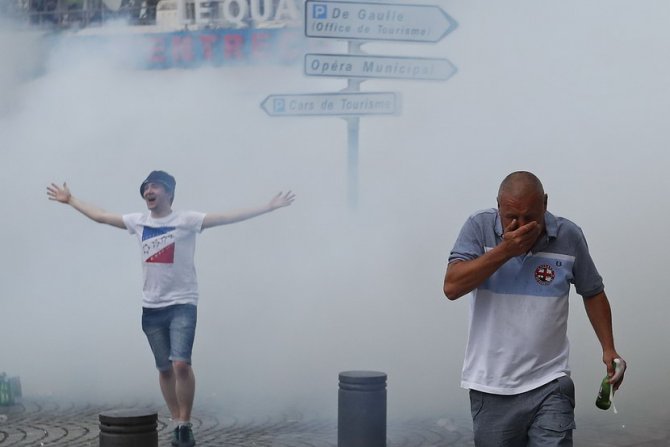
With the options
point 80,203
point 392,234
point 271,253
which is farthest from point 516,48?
point 80,203

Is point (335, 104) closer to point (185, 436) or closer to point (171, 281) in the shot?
point (171, 281)

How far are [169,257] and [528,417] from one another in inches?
122

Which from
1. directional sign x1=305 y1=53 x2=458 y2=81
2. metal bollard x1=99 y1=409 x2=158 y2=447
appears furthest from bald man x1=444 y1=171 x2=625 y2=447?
directional sign x1=305 y1=53 x2=458 y2=81

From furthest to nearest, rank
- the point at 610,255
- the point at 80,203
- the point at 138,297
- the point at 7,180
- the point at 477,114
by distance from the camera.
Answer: the point at 7,180 < the point at 138,297 < the point at 477,114 < the point at 610,255 < the point at 80,203

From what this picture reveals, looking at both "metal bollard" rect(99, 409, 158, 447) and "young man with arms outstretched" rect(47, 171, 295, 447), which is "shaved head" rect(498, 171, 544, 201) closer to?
"metal bollard" rect(99, 409, 158, 447)

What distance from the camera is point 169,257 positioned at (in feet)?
21.4

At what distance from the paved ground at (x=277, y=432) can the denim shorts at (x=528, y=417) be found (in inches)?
97.4

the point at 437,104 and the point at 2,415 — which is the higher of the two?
the point at 437,104

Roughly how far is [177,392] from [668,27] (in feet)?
12.1

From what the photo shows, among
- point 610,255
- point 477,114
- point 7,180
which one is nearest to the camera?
point 610,255

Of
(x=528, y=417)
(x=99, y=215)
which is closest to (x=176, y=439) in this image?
(x=99, y=215)

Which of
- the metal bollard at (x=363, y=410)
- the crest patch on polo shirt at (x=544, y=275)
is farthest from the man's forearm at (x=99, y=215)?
the crest patch on polo shirt at (x=544, y=275)

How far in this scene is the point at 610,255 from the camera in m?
7.38

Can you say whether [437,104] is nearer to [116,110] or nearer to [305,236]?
[305,236]
